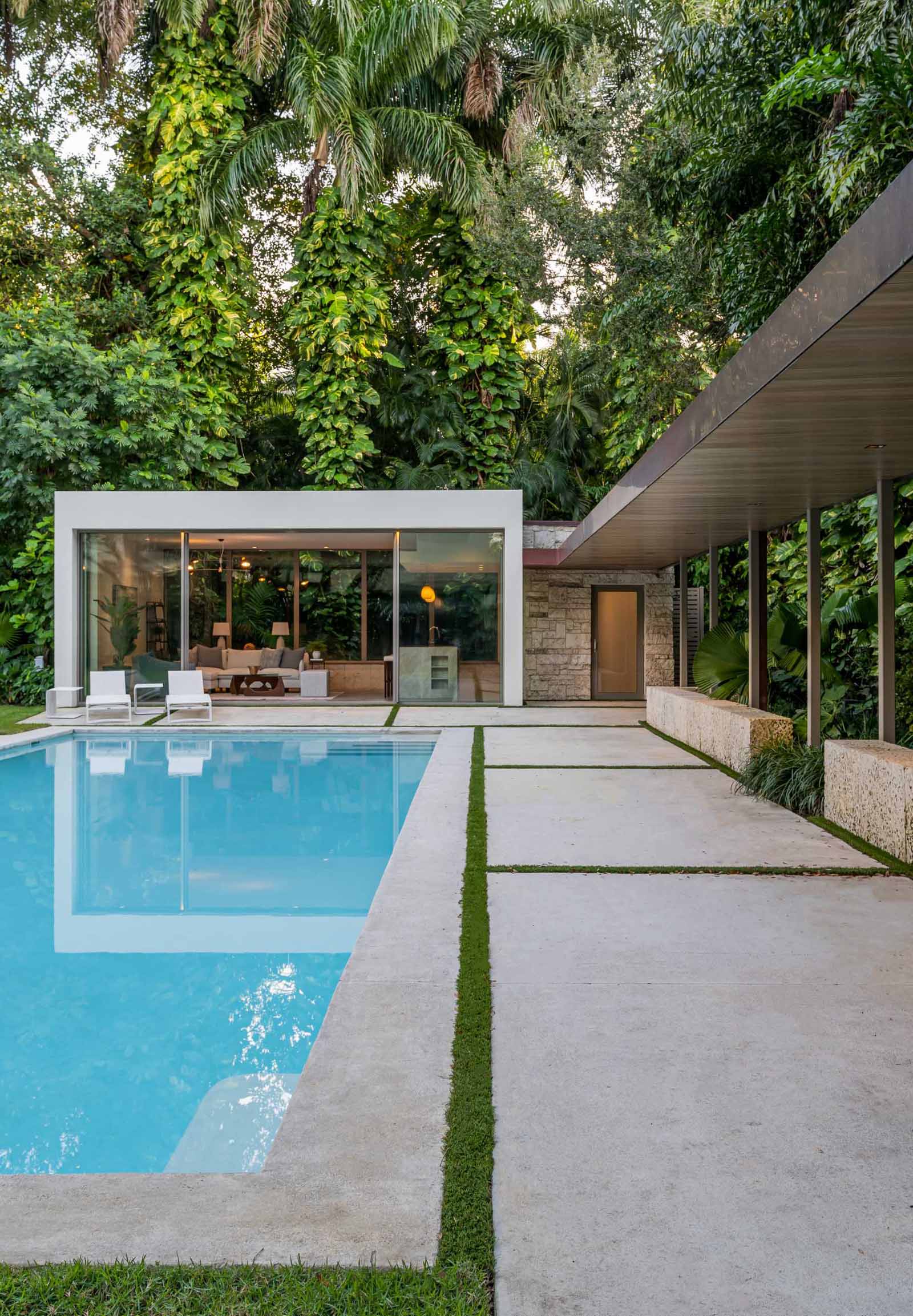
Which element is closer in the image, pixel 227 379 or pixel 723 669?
pixel 723 669

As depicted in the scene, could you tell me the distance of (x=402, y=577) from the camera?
1581cm

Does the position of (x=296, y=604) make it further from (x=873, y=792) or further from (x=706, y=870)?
(x=706, y=870)

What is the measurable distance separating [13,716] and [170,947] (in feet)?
36.1

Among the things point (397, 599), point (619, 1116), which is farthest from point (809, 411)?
point (397, 599)

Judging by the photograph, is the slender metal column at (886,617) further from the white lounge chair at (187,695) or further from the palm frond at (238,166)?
the palm frond at (238,166)

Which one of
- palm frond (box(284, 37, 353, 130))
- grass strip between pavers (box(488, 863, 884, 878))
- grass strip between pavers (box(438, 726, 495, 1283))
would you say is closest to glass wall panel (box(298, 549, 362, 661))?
palm frond (box(284, 37, 353, 130))

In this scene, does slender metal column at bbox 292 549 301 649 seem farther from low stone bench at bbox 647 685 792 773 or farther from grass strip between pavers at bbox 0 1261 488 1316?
grass strip between pavers at bbox 0 1261 488 1316

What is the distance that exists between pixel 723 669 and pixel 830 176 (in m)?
5.31

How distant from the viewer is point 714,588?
12875mm

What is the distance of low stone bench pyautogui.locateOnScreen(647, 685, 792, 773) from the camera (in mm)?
8789

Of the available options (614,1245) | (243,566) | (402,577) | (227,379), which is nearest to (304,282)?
(227,379)

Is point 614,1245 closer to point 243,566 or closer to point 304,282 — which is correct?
point 243,566

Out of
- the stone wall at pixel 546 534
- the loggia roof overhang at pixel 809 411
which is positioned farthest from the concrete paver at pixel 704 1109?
the stone wall at pixel 546 534

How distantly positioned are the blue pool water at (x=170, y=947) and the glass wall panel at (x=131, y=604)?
5601 millimetres
